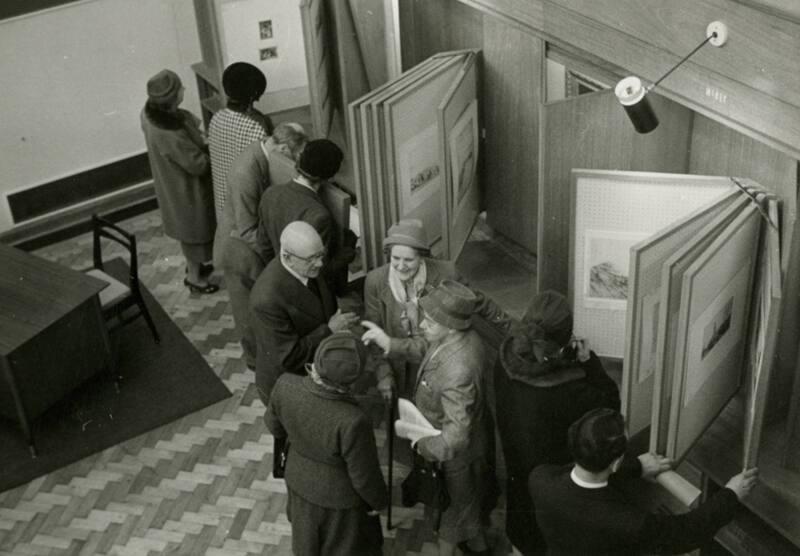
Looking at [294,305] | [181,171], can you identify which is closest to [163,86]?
[181,171]

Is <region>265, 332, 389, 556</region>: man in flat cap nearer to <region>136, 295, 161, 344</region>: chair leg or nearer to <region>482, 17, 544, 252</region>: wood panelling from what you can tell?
<region>482, 17, 544, 252</region>: wood panelling

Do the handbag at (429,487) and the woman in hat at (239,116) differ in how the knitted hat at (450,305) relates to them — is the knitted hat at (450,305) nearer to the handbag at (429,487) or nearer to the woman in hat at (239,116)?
the handbag at (429,487)

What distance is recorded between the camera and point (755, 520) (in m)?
5.13

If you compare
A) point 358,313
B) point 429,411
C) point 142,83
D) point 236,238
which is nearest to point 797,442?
point 429,411

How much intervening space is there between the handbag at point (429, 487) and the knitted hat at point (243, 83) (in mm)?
2724

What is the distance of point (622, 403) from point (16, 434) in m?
4.26

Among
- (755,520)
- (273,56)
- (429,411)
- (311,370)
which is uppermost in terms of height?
(273,56)

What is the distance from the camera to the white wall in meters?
8.92

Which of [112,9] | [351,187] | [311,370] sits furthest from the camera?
[112,9]

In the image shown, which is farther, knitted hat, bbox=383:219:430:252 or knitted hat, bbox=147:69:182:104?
knitted hat, bbox=147:69:182:104

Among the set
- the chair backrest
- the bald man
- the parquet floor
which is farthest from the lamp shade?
the chair backrest

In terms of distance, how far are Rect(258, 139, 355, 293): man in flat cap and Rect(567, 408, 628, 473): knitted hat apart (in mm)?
2269

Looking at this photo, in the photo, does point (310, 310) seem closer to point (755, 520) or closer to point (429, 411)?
point (429, 411)

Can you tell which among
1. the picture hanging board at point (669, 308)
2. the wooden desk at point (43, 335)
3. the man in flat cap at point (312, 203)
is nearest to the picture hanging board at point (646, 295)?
the picture hanging board at point (669, 308)
